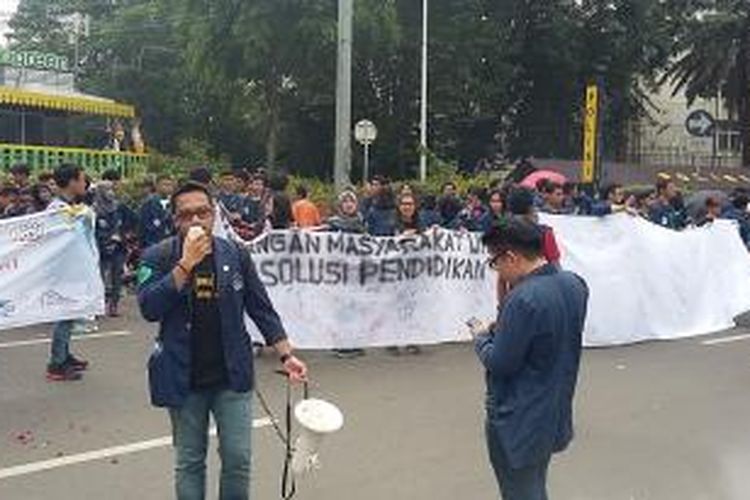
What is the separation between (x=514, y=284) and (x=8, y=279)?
232 inches

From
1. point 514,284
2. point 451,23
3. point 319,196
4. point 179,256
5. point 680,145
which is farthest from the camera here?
point 680,145

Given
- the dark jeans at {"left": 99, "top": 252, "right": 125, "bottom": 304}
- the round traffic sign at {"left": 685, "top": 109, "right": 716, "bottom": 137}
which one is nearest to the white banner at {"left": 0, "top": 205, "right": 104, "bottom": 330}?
the dark jeans at {"left": 99, "top": 252, "right": 125, "bottom": 304}

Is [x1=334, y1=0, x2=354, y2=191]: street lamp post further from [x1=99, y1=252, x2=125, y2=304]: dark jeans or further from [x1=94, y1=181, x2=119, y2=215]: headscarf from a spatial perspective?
[x1=94, y1=181, x2=119, y2=215]: headscarf

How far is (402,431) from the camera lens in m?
8.12

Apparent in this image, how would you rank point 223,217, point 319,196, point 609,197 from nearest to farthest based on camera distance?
point 223,217 → point 609,197 → point 319,196

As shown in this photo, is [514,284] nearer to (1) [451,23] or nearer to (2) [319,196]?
(2) [319,196]

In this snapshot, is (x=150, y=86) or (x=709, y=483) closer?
(x=709, y=483)

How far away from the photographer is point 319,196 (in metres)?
19.7

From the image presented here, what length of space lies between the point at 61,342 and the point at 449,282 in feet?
12.5

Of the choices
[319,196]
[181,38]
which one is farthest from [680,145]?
[319,196]

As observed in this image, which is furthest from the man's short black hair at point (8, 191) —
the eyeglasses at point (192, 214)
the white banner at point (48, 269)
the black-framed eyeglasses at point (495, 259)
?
the black-framed eyeglasses at point (495, 259)

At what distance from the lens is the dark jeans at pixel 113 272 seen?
13594 mm

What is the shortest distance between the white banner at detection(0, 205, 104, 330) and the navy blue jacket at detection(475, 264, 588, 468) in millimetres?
5774

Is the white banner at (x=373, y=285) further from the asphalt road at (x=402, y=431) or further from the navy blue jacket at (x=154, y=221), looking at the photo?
A: the navy blue jacket at (x=154, y=221)
